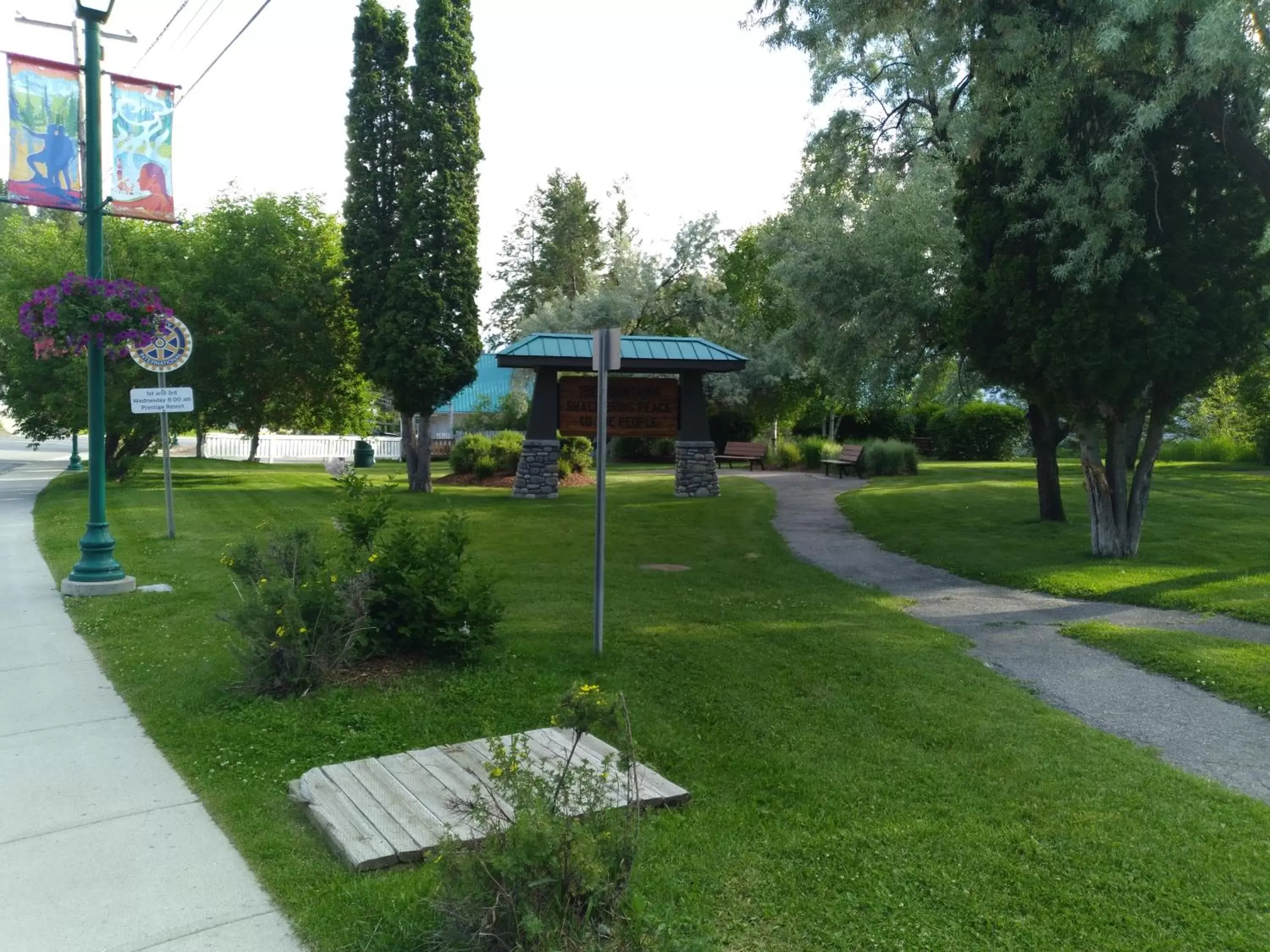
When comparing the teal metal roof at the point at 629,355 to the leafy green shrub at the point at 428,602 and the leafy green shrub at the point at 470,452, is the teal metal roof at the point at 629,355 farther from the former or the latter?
the leafy green shrub at the point at 428,602

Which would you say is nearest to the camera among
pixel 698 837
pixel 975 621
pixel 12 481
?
pixel 698 837

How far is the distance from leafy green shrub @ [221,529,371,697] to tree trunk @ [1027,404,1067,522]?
43.2 ft

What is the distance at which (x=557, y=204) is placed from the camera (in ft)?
212

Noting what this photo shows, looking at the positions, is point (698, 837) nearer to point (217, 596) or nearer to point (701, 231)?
point (217, 596)

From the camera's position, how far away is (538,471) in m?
22.0

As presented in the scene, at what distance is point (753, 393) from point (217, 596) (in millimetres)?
29673

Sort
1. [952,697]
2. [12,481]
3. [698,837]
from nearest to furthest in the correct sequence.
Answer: [698,837]
[952,697]
[12,481]

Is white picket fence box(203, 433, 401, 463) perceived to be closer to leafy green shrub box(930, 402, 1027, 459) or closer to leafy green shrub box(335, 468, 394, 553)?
leafy green shrub box(930, 402, 1027, 459)

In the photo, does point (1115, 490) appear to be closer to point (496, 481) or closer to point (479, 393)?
point (496, 481)

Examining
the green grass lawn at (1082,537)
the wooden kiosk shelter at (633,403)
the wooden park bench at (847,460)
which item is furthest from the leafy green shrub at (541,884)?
the wooden park bench at (847,460)

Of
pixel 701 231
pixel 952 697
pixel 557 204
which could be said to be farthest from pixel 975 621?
pixel 557 204

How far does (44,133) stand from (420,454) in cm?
1418

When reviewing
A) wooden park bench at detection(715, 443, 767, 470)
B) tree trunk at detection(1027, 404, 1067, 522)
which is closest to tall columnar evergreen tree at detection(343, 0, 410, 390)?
wooden park bench at detection(715, 443, 767, 470)

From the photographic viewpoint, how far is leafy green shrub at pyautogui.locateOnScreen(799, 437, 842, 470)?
31781mm
